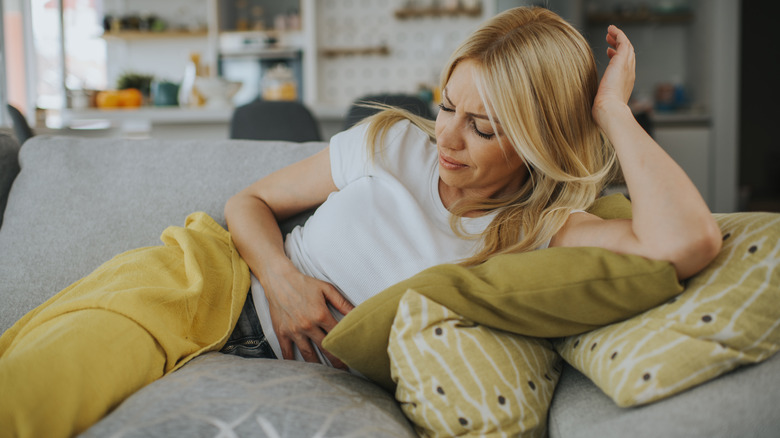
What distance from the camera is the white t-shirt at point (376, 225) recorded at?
1094 millimetres

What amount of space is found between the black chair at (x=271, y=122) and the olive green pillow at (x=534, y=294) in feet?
6.24

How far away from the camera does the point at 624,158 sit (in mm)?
988

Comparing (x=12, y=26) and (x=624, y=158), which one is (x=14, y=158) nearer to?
(x=624, y=158)

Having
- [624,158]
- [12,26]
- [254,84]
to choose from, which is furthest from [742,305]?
[12,26]

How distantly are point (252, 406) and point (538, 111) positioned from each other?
2.23ft

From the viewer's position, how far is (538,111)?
1.08 metres

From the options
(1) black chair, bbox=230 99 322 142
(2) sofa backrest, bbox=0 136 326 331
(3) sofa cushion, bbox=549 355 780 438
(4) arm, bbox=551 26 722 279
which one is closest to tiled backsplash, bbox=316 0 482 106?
(1) black chair, bbox=230 99 322 142

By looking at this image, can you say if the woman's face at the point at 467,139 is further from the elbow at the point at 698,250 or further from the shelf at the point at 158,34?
the shelf at the point at 158,34

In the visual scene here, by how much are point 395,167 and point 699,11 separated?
191 inches

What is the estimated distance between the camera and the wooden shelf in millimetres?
6273

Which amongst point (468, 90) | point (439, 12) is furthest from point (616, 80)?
point (439, 12)

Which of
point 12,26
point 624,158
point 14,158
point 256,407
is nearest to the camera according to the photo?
point 256,407

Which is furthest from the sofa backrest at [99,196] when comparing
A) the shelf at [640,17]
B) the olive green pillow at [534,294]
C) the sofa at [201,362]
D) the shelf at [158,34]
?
the shelf at [158,34]

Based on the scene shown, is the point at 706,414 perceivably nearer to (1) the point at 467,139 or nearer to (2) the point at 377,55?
(1) the point at 467,139
